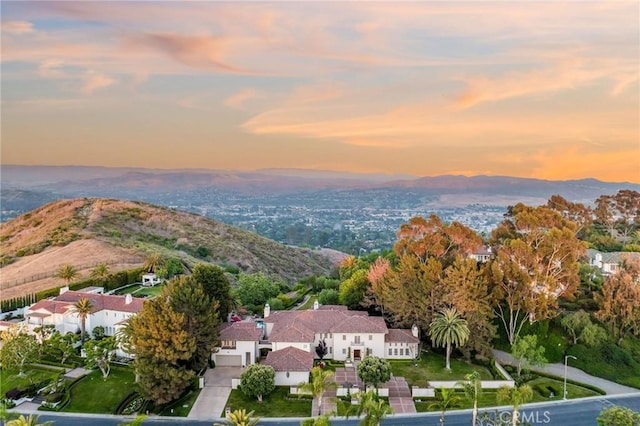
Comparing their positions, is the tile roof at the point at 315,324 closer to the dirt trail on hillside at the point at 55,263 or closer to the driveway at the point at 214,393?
the driveway at the point at 214,393

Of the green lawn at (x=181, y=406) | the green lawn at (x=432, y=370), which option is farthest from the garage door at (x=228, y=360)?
the green lawn at (x=432, y=370)

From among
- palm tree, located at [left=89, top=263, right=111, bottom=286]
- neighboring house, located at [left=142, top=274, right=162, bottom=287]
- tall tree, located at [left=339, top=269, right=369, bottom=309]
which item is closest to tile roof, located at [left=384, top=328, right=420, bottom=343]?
tall tree, located at [left=339, top=269, right=369, bottom=309]

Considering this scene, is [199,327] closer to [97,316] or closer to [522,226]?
[97,316]

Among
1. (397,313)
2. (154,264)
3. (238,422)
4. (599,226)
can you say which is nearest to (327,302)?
(397,313)

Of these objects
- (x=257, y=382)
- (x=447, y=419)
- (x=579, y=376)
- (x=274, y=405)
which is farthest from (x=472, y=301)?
(x=257, y=382)

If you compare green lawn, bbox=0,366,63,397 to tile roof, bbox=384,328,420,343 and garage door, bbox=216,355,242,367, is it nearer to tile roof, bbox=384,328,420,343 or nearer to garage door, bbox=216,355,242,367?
garage door, bbox=216,355,242,367

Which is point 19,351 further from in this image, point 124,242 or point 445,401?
point 124,242
